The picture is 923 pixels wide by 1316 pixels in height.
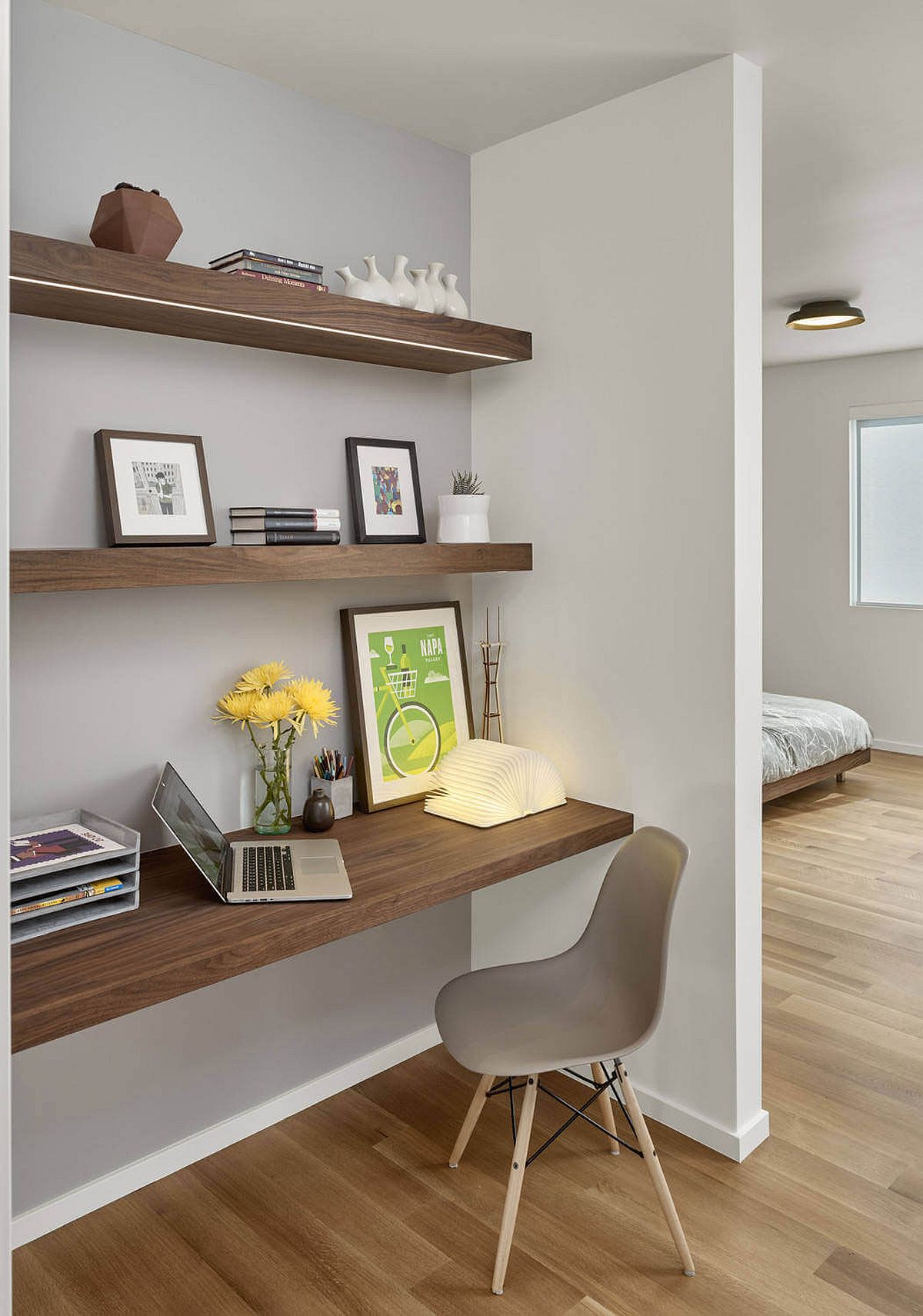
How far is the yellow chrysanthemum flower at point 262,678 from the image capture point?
235 cm

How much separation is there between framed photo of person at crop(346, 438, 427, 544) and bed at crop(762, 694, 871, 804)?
9.45ft

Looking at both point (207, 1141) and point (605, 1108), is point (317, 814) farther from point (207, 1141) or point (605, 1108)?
point (605, 1108)

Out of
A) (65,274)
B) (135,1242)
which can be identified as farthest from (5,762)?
(135,1242)

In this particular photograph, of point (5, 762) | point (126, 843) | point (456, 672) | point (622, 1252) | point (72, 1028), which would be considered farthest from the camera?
point (456, 672)

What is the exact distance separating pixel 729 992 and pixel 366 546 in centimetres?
140

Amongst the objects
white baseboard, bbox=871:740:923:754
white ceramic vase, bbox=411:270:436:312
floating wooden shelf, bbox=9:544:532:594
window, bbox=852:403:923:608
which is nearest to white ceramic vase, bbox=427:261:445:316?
white ceramic vase, bbox=411:270:436:312

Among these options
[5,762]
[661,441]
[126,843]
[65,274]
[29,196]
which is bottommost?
[126,843]

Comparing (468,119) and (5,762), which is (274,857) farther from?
(468,119)

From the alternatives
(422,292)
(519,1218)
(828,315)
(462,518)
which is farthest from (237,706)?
(828,315)

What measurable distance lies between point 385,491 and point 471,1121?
1588 mm

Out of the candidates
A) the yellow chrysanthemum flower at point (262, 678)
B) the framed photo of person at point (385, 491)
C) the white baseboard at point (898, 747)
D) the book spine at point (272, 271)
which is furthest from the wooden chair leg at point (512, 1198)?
the white baseboard at point (898, 747)

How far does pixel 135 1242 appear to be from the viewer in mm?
2129

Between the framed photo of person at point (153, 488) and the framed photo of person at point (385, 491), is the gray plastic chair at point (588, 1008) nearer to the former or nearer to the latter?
the framed photo of person at point (385, 491)

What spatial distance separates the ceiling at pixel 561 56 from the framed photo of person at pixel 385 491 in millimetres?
862
